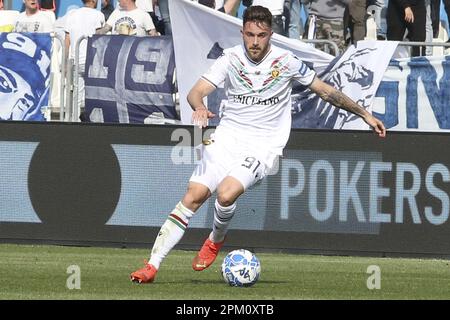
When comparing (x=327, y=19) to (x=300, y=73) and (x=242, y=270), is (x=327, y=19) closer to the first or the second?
(x=300, y=73)

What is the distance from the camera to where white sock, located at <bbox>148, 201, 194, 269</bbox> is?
1276cm

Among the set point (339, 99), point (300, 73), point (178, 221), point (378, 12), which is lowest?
point (178, 221)

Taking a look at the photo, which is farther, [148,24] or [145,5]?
[145,5]

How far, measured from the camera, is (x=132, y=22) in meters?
20.4

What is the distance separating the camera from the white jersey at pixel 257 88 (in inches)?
530

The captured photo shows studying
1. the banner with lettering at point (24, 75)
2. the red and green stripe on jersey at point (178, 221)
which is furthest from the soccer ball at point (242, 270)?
the banner with lettering at point (24, 75)

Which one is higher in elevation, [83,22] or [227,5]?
[227,5]

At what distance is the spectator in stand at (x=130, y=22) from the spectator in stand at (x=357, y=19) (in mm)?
2756

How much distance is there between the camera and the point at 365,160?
56.9ft

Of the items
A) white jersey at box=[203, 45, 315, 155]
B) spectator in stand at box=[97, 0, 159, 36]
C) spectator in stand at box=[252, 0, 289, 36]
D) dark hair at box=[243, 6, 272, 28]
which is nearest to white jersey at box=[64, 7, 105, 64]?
spectator in stand at box=[97, 0, 159, 36]

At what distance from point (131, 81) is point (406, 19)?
4172mm

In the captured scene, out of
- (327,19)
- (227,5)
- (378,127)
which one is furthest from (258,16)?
(227,5)
